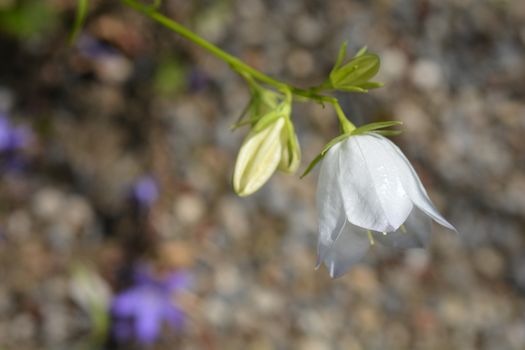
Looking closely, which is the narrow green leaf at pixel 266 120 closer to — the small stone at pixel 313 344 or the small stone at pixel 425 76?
the small stone at pixel 313 344

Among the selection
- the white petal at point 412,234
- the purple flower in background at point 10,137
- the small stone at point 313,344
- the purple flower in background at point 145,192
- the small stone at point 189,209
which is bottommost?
the small stone at point 313,344

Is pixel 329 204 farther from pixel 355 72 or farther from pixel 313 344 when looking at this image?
pixel 313 344

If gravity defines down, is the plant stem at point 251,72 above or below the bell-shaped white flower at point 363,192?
above

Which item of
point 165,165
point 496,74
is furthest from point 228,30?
point 496,74

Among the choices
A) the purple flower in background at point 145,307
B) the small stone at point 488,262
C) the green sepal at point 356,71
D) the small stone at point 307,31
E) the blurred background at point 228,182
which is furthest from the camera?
the small stone at point 307,31

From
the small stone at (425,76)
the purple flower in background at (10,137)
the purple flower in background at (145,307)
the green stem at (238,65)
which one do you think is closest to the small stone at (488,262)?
the small stone at (425,76)

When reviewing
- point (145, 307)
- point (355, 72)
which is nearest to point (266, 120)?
point (355, 72)

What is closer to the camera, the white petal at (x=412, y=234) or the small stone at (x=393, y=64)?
the white petal at (x=412, y=234)

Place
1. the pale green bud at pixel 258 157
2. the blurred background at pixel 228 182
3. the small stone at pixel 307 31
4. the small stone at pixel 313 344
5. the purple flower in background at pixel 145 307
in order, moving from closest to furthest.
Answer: the pale green bud at pixel 258 157
the purple flower in background at pixel 145 307
the blurred background at pixel 228 182
the small stone at pixel 313 344
the small stone at pixel 307 31
